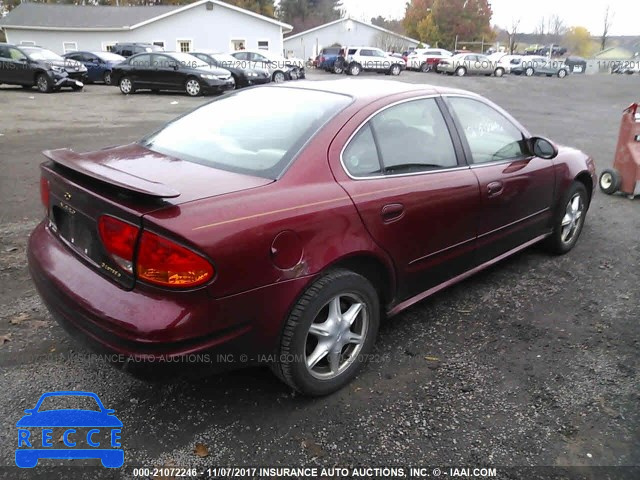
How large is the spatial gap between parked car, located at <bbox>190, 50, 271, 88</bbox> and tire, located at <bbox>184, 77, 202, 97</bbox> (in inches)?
117

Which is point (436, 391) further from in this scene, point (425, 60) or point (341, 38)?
point (341, 38)

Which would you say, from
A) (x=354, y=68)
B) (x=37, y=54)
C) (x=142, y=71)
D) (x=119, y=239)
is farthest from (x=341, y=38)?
(x=119, y=239)

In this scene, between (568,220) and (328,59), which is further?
(328,59)

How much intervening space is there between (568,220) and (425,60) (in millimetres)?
38660

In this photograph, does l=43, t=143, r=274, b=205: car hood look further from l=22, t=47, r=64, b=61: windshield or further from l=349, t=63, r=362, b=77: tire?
l=349, t=63, r=362, b=77: tire

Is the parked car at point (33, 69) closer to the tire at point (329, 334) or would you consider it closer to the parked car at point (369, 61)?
the parked car at point (369, 61)

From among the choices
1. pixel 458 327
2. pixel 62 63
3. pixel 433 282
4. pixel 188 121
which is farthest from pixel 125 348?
pixel 62 63

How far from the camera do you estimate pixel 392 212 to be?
285cm

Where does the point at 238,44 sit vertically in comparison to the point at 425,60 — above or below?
above

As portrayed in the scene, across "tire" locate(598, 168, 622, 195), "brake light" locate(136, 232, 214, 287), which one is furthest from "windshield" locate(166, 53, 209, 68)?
"brake light" locate(136, 232, 214, 287)

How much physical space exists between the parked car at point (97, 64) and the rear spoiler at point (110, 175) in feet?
78.2

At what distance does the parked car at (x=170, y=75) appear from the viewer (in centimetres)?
1853

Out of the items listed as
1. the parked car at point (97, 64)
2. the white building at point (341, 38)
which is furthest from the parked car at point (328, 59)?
the parked car at point (97, 64)

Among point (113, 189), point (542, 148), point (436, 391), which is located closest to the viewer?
point (113, 189)
